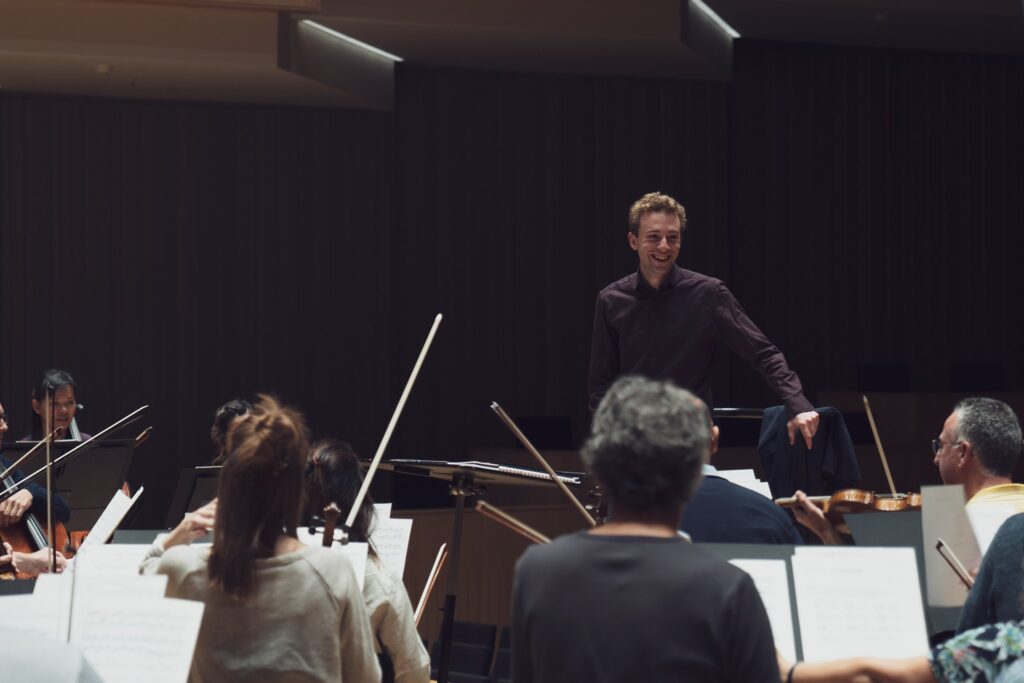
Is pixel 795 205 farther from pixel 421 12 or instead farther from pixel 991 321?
pixel 421 12

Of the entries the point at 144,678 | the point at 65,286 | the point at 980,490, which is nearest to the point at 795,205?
the point at 65,286

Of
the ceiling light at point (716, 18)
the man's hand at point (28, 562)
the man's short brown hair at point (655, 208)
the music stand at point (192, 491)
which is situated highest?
the ceiling light at point (716, 18)

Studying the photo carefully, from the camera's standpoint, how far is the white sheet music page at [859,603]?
2.10 m

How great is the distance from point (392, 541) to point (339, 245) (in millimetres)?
6329

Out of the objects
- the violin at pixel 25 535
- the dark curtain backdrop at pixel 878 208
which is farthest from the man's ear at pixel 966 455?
the dark curtain backdrop at pixel 878 208

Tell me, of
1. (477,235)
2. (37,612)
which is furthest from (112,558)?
(477,235)

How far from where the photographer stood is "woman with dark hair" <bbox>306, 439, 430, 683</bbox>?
8.85ft

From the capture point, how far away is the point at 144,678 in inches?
81.4

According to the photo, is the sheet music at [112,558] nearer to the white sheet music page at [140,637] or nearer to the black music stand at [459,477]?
the white sheet music page at [140,637]

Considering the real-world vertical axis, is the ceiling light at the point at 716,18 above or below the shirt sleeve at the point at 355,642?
above

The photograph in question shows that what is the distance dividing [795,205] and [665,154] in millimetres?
1132

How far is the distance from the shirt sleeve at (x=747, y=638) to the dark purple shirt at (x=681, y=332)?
2146 millimetres

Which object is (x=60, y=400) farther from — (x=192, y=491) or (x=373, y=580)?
(x=373, y=580)

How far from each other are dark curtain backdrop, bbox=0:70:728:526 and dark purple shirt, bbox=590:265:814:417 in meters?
5.80
